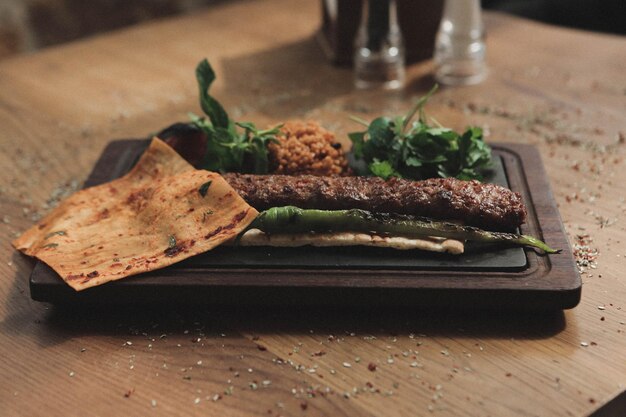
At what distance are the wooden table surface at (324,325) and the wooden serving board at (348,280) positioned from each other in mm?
51

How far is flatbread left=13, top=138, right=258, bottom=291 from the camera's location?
1.65m

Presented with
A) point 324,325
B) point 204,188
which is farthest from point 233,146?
point 324,325

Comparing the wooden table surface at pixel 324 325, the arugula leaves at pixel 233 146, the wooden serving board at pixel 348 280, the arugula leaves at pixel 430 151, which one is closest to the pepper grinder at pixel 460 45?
the wooden table surface at pixel 324 325

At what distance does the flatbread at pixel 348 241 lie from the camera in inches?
64.2

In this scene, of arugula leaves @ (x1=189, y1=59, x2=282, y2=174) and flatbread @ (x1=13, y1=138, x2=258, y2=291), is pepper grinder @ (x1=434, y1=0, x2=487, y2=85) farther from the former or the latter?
flatbread @ (x1=13, y1=138, x2=258, y2=291)

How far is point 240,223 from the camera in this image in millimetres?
1674

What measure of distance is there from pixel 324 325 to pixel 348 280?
0.33 feet

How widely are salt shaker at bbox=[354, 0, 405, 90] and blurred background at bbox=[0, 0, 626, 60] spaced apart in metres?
1.36

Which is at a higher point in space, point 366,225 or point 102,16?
point 366,225

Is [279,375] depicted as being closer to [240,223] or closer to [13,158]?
[240,223]

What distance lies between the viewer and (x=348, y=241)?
64.7 inches

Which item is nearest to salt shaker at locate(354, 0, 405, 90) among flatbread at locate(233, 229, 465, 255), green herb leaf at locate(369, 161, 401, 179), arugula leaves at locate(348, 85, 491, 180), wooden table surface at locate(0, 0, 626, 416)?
wooden table surface at locate(0, 0, 626, 416)

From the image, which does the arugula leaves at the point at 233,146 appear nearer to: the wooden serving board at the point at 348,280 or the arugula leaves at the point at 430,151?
the arugula leaves at the point at 430,151

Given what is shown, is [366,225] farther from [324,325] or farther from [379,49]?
[379,49]
